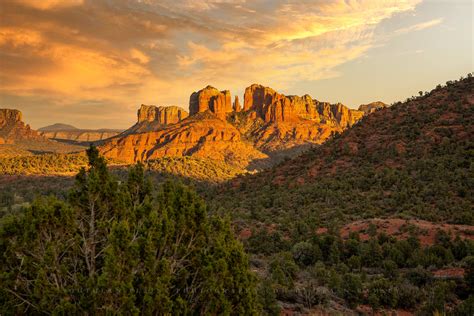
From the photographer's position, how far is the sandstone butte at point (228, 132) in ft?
499

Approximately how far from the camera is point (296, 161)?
57.0 metres

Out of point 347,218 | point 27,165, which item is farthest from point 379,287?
point 27,165

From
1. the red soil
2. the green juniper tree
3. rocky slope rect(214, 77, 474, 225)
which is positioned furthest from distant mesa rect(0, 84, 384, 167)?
the green juniper tree

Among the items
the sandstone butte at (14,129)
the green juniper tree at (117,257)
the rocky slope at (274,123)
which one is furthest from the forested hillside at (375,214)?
the sandstone butte at (14,129)

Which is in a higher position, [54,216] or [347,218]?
[54,216]

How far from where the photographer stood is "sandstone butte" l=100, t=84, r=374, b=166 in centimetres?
15212

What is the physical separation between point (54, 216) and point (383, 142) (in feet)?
155

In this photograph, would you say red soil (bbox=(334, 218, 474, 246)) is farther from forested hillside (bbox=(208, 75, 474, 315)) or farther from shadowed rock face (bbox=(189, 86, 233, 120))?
shadowed rock face (bbox=(189, 86, 233, 120))

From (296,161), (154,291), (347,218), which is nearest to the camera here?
(154,291)

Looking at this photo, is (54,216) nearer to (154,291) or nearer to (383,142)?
(154,291)

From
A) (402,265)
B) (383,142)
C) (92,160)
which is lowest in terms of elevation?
(402,265)

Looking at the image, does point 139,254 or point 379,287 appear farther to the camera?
point 379,287

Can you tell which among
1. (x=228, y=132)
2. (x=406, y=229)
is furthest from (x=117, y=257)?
(x=228, y=132)

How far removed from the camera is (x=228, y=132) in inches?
6250
